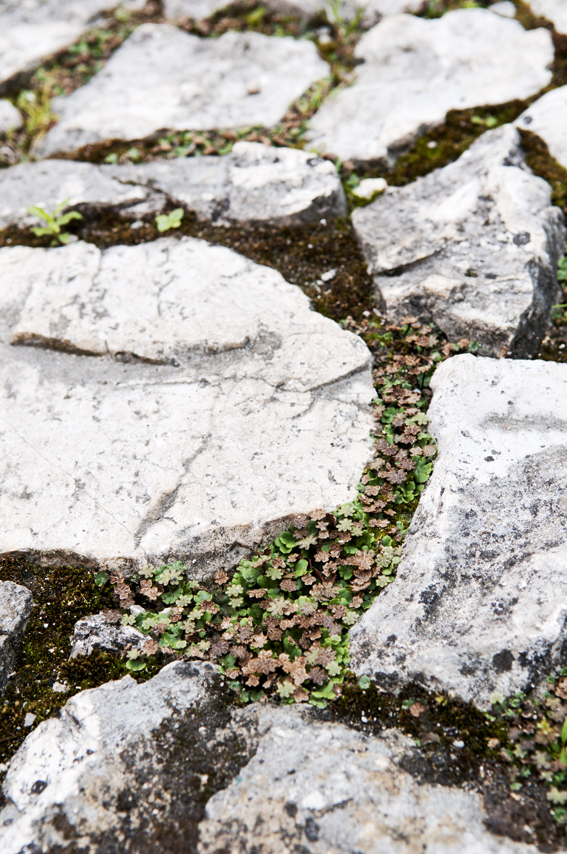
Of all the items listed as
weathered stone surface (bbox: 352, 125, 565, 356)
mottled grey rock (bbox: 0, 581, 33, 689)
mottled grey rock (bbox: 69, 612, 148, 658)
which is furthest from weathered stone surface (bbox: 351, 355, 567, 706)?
mottled grey rock (bbox: 0, 581, 33, 689)

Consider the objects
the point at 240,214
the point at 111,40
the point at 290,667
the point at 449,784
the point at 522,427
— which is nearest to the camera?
the point at 449,784

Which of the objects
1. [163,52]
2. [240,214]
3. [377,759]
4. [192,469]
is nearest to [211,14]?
[163,52]

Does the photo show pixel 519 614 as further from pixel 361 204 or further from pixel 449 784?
pixel 361 204

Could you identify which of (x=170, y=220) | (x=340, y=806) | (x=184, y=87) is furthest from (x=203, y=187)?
(x=340, y=806)

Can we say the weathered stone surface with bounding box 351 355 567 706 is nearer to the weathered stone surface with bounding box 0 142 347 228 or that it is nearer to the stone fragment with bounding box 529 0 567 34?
the weathered stone surface with bounding box 0 142 347 228

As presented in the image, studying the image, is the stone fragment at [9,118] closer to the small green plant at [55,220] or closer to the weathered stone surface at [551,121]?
the small green plant at [55,220]

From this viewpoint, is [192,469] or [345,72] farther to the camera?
[345,72]

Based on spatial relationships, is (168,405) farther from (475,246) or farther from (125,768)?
(475,246)
